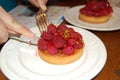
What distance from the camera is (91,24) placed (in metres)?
1.03

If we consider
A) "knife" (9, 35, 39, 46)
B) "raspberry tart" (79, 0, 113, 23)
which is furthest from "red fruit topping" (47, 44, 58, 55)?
"raspberry tart" (79, 0, 113, 23)

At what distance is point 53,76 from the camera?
0.69 meters

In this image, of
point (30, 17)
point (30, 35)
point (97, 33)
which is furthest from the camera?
point (30, 17)

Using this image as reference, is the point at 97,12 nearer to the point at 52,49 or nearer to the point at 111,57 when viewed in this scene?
the point at 111,57

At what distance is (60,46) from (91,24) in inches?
14.2

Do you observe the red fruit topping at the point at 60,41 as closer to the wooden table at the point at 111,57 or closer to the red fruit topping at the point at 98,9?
the wooden table at the point at 111,57

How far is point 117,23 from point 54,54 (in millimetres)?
452

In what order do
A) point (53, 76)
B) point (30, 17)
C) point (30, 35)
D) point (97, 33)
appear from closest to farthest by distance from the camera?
1. point (53, 76)
2. point (30, 35)
3. point (97, 33)
4. point (30, 17)

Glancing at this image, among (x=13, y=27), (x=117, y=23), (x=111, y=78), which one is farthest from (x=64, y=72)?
(x=117, y=23)

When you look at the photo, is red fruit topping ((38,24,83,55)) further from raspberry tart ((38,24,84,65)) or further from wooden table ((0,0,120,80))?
wooden table ((0,0,120,80))

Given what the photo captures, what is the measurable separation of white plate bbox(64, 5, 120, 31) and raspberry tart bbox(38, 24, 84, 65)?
231 mm

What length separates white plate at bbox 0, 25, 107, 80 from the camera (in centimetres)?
69

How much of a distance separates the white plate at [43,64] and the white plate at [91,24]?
0.13m

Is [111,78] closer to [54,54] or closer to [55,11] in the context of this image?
[54,54]
